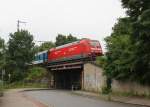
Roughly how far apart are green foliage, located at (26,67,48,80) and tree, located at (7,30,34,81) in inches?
56.2

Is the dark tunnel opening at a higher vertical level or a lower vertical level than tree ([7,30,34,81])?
lower

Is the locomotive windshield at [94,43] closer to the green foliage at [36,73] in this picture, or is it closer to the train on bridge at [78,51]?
the train on bridge at [78,51]

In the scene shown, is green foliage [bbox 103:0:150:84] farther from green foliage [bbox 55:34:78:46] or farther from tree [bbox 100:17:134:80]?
green foliage [bbox 55:34:78:46]

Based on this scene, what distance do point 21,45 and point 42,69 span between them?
6.41m

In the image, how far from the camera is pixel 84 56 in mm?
57656

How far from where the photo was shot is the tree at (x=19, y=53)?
7906cm

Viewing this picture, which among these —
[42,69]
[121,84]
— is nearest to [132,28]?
[121,84]

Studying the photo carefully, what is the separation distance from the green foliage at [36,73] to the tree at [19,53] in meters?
1.43

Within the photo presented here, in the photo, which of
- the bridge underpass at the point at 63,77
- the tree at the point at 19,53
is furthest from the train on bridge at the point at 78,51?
the tree at the point at 19,53

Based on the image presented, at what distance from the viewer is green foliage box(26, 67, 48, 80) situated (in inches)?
3092

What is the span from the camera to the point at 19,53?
7912 centimetres

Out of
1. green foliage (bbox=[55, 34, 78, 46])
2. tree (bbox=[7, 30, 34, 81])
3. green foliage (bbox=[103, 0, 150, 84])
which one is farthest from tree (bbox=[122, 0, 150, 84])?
green foliage (bbox=[55, 34, 78, 46])

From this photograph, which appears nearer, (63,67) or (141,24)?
(141,24)

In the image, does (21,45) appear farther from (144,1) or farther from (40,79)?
(144,1)
